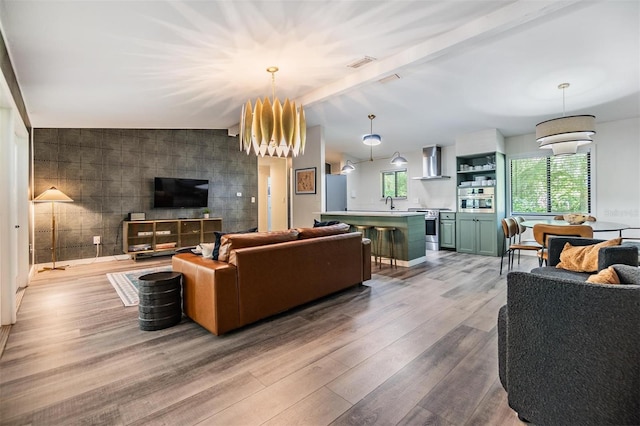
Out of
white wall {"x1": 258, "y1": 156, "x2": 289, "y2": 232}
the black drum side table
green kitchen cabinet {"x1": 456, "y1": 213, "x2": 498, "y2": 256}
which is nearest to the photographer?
the black drum side table

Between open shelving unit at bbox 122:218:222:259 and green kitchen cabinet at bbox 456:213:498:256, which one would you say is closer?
open shelving unit at bbox 122:218:222:259

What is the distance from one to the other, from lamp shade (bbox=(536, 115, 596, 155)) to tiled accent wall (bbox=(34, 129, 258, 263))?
6.11 metres

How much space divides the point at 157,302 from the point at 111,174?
422 cm

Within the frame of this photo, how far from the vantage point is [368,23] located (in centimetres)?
261

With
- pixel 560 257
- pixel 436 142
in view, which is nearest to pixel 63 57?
pixel 560 257

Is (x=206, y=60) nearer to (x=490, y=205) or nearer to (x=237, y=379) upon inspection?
(x=237, y=379)

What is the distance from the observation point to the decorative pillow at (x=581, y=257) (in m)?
2.45

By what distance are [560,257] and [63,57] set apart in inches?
192

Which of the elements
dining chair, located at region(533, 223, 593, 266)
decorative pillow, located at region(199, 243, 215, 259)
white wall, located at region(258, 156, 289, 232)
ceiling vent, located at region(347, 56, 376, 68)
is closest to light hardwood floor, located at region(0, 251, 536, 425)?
decorative pillow, located at region(199, 243, 215, 259)

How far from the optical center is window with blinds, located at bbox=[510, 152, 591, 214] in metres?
5.58

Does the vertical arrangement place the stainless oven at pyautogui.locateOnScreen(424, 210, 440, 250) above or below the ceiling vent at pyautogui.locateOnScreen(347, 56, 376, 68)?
below

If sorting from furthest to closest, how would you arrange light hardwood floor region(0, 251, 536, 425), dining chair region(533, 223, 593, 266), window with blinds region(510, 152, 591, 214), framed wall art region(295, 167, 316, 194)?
framed wall art region(295, 167, 316, 194) < window with blinds region(510, 152, 591, 214) < dining chair region(533, 223, 593, 266) < light hardwood floor region(0, 251, 536, 425)

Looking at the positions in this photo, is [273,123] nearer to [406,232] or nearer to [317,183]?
[406,232]

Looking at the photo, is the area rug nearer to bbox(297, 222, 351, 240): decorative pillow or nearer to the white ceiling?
bbox(297, 222, 351, 240): decorative pillow
